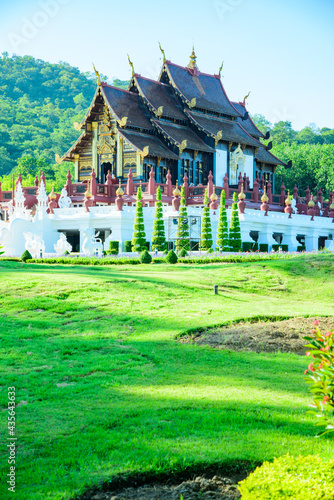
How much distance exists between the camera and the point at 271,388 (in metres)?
9.02

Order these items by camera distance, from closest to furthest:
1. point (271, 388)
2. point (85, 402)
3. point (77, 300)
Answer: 1. point (85, 402)
2. point (271, 388)
3. point (77, 300)

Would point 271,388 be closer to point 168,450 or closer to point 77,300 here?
point 168,450

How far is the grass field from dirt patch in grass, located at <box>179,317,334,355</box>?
50 cm

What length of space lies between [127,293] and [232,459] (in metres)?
10.5

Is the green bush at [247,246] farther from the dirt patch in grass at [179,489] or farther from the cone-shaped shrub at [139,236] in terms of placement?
the dirt patch in grass at [179,489]

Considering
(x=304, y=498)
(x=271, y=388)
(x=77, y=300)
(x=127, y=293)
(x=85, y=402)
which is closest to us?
(x=304, y=498)

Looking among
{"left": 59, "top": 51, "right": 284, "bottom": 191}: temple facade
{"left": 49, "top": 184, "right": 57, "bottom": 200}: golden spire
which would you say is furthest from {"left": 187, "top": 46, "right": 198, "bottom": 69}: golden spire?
{"left": 49, "top": 184, "right": 57, "bottom": 200}: golden spire

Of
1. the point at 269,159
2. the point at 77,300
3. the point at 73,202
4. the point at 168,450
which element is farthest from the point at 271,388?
the point at 269,159

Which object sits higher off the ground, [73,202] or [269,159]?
[269,159]

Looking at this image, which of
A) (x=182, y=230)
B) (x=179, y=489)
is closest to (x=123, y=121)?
(x=182, y=230)

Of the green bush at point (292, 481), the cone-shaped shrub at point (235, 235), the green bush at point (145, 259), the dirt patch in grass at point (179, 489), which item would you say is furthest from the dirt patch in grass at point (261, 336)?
the cone-shaped shrub at point (235, 235)

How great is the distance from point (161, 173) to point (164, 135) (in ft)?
8.60

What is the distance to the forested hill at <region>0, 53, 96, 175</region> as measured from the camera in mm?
90500

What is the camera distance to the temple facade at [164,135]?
4350 cm
